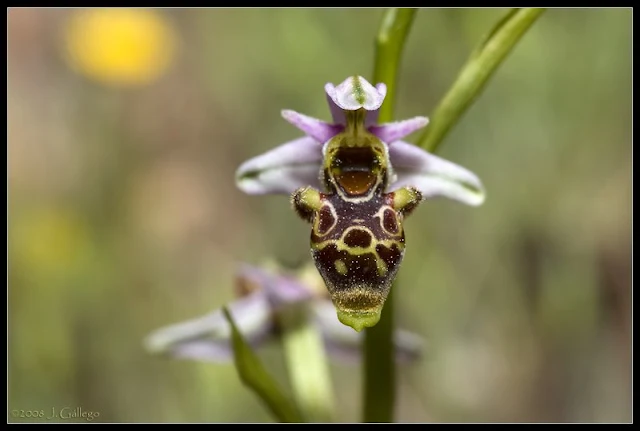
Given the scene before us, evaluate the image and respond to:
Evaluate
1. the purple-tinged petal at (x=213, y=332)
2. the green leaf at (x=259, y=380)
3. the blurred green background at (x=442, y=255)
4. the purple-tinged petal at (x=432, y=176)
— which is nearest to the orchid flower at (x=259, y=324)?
the purple-tinged petal at (x=213, y=332)

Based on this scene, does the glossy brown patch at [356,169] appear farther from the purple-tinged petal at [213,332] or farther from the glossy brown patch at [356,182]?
the purple-tinged petal at [213,332]

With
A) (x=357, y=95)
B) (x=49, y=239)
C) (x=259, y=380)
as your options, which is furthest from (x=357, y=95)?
(x=49, y=239)

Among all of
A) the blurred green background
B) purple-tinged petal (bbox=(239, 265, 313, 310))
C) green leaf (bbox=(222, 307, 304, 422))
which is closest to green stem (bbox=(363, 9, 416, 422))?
green leaf (bbox=(222, 307, 304, 422))

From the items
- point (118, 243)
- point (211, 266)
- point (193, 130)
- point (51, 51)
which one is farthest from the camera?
point (51, 51)

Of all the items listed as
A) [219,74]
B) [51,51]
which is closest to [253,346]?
[219,74]

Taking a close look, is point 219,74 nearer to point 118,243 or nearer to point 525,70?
point 118,243

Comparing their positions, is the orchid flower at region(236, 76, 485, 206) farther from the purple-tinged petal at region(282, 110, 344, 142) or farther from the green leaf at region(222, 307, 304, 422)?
the green leaf at region(222, 307, 304, 422)
